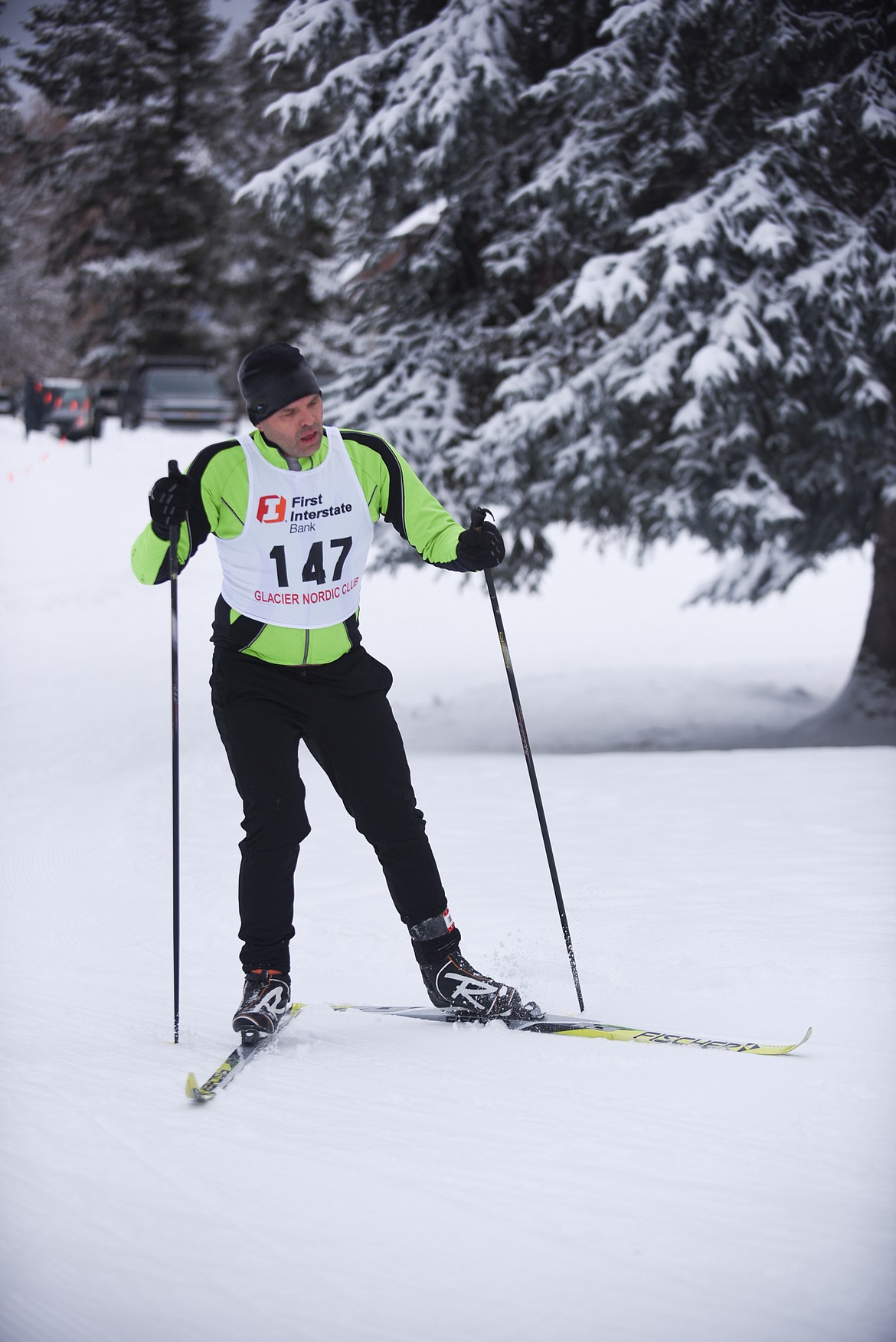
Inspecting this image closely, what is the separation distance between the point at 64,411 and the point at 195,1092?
72.9ft

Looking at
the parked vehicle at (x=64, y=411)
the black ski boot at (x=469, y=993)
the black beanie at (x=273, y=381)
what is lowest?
the parked vehicle at (x=64, y=411)

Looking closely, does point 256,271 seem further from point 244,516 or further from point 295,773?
point 295,773

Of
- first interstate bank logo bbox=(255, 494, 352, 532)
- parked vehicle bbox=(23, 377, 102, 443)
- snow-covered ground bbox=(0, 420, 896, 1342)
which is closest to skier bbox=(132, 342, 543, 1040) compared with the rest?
first interstate bank logo bbox=(255, 494, 352, 532)

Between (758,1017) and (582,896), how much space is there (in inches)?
62.8

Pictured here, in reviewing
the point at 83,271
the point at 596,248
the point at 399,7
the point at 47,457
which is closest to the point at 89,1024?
the point at 596,248

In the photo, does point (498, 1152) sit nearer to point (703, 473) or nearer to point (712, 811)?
point (712, 811)

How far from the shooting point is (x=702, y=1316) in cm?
188

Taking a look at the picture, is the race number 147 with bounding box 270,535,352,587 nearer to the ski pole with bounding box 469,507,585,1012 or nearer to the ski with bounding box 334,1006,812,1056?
the ski pole with bounding box 469,507,585,1012

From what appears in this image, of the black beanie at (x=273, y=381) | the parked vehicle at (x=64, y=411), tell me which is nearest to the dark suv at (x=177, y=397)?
the parked vehicle at (x=64, y=411)

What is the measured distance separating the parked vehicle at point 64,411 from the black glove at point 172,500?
2056 cm

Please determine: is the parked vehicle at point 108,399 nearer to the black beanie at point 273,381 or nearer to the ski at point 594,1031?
the black beanie at point 273,381

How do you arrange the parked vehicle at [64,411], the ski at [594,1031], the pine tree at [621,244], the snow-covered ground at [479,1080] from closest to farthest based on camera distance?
the snow-covered ground at [479,1080], the ski at [594,1031], the pine tree at [621,244], the parked vehicle at [64,411]

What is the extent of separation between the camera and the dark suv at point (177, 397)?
72.2 feet

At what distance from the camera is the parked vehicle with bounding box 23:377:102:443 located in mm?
22516
